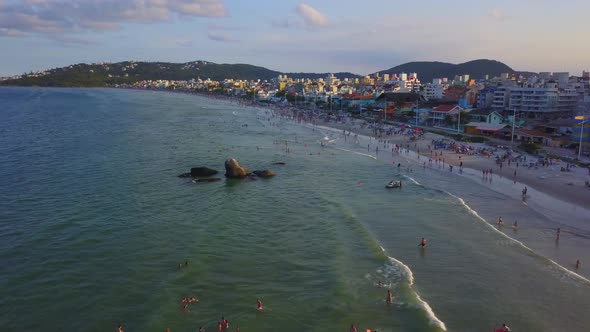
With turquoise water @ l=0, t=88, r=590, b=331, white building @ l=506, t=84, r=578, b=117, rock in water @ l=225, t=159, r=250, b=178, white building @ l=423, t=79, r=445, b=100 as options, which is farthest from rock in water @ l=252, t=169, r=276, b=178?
white building @ l=423, t=79, r=445, b=100

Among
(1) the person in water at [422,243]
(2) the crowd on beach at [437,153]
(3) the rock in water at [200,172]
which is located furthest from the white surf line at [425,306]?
(3) the rock in water at [200,172]

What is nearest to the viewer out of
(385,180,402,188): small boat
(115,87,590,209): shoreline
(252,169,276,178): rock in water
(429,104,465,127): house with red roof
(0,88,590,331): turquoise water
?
(0,88,590,331): turquoise water

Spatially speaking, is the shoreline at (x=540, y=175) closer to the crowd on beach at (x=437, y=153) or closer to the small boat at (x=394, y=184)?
the crowd on beach at (x=437, y=153)

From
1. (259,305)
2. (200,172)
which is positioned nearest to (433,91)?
(200,172)

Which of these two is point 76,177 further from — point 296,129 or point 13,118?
point 13,118

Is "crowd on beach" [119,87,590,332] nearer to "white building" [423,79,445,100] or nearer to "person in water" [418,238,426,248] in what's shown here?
"person in water" [418,238,426,248]


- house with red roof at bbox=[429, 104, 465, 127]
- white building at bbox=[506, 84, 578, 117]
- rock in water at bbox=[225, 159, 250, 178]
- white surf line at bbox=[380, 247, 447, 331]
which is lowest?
white surf line at bbox=[380, 247, 447, 331]

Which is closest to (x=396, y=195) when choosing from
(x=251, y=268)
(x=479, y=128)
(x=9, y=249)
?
(x=251, y=268)

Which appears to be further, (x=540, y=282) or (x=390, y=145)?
(x=390, y=145)
